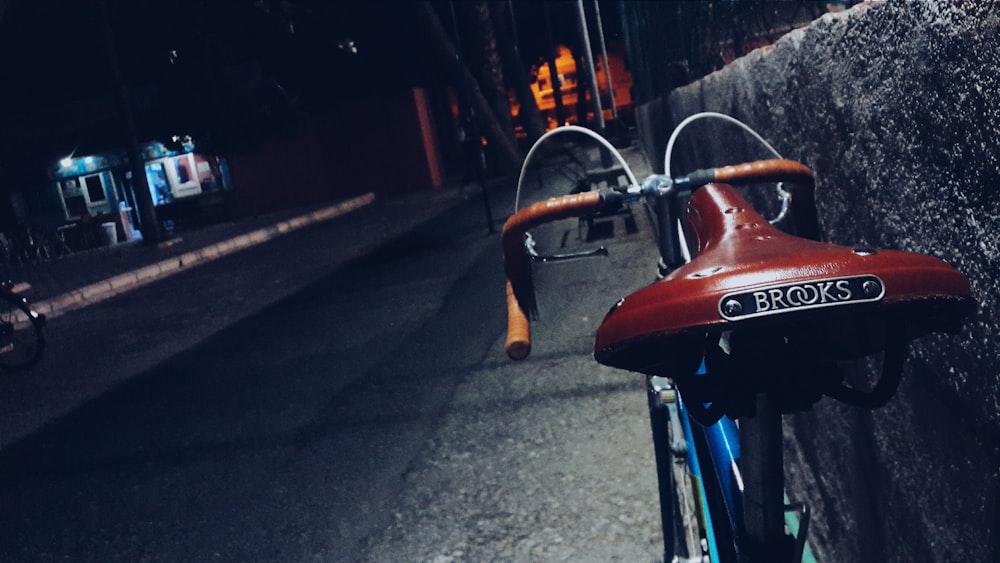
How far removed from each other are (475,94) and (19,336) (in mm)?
18467

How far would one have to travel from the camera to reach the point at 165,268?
1554 centimetres

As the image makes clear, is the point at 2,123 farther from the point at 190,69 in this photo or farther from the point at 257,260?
the point at 257,260

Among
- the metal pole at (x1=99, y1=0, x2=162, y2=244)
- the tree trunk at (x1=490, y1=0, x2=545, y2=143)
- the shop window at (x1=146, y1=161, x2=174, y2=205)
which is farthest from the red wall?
the metal pole at (x1=99, y1=0, x2=162, y2=244)

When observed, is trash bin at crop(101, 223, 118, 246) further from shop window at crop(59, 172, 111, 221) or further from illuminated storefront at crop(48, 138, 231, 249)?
shop window at crop(59, 172, 111, 221)

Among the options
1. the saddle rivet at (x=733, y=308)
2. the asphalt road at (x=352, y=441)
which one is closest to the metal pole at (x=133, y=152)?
the asphalt road at (x=352, y=441)

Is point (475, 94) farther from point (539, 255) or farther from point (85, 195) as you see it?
point (539, 255)

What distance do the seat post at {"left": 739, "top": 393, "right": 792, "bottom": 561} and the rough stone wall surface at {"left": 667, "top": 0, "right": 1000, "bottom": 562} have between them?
0.42m

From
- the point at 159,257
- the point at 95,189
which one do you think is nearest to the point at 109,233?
the point at 95,189

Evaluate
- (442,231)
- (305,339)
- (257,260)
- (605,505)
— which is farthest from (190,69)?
(605,505)

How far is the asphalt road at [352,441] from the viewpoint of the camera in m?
3.47

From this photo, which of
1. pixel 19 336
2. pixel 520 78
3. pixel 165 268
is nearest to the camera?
pixel 19 336

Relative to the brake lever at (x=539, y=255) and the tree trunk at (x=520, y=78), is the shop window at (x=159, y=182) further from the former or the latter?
the brake lever at (x=539, y=255)

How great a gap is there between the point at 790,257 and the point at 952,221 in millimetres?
536

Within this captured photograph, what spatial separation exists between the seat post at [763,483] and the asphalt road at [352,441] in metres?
1.84
